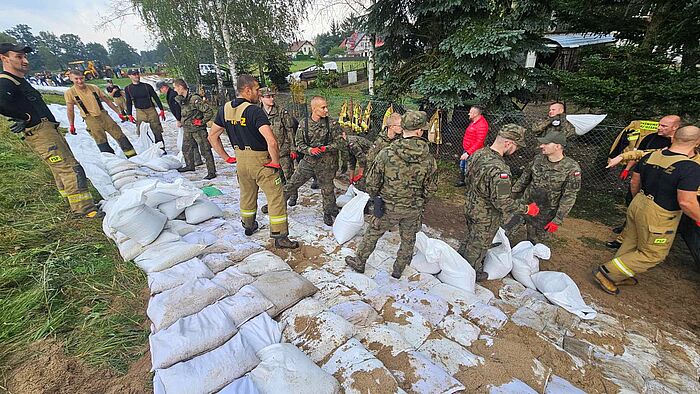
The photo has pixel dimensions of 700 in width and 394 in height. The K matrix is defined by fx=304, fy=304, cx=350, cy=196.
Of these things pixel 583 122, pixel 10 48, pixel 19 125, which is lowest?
pixel 583 122

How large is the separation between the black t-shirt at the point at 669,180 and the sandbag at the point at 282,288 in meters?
3.13

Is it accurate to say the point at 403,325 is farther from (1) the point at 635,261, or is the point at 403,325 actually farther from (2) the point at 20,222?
(2) the point at 20,222

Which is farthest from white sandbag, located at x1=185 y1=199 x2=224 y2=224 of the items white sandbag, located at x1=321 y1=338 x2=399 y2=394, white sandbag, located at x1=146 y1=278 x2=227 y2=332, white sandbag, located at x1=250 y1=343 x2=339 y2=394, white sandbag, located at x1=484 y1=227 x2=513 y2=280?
white sandbag, located at x1=484 y1=227 x2=513 y2=280

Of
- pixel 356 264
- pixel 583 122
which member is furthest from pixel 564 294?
pixel 583 122

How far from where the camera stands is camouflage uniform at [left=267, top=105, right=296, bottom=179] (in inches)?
178

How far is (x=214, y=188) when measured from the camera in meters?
5.08

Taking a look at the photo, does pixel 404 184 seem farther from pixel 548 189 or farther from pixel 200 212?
pixel 200 212

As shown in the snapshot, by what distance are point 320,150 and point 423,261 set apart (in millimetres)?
1793

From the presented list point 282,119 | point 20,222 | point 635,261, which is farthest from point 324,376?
point 20,222

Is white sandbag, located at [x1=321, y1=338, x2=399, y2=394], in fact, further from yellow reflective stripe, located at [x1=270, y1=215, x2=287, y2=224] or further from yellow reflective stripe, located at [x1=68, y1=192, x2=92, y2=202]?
yellow reflective stripe, located at [x1=68, y1=192, x2=92, y2=202]

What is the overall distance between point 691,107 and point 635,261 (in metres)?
2.76

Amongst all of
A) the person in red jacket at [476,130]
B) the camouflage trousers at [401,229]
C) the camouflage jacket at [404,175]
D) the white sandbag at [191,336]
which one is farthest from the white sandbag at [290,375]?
the person in red jacket at [476,130]

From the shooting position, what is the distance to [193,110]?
5.36 m

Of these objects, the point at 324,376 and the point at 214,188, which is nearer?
the point at 324,376
